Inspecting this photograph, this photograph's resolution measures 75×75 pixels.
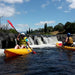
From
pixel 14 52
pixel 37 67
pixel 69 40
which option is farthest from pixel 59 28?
pixel 37 67

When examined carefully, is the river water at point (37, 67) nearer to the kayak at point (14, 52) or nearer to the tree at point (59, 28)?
the kayak at point (14, 52)

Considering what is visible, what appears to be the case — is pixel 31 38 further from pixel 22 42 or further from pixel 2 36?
pixel 22 42

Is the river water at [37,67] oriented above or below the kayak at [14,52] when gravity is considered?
below

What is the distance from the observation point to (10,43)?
596 inches

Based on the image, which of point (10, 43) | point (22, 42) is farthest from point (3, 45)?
point (22, 42)

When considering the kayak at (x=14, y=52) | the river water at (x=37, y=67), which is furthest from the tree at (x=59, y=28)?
the river water at (x=37, y=67)

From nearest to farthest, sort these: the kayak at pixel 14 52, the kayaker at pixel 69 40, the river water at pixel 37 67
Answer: the river water at pixel 37 67 → the kayak at pixel 14 52 → the kayaker at pixel 69 40

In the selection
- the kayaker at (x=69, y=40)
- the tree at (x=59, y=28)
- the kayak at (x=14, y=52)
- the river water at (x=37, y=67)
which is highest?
the tree at (x=59, y=28)

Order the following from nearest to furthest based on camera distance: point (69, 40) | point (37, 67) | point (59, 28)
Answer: point (37, 67) → point (69, 40) → point (59, 28)

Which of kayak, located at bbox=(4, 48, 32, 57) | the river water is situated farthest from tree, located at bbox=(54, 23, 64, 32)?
the river water

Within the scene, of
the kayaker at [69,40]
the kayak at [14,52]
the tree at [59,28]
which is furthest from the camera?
the tree at [59,28]

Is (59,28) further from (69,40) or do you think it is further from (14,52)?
(14,52)

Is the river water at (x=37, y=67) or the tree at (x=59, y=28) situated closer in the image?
the river water at (x=37, y=67)

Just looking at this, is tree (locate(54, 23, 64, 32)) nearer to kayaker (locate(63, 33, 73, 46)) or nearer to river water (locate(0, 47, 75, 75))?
kayaker (locate(63, 33, 73, 46))
